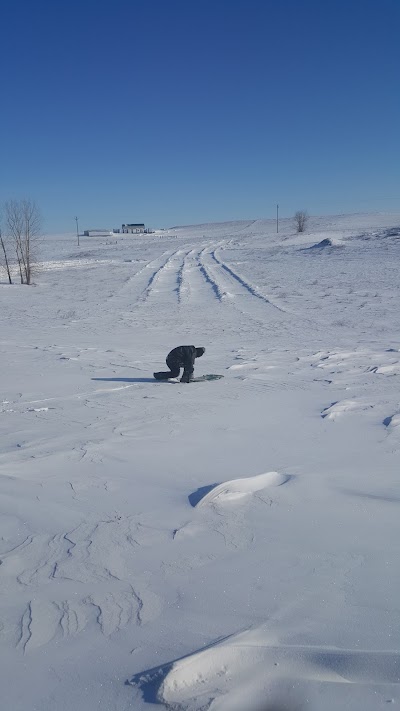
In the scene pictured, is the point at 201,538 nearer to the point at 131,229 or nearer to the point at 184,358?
the point at 184,358

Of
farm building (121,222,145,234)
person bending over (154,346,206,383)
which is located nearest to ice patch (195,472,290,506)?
person bending over (154,346,206,383)

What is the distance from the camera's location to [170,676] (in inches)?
102

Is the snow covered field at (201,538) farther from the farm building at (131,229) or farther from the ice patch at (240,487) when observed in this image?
the farm building at (131,229)

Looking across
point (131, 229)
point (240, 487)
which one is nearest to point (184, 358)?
point (240, 487)

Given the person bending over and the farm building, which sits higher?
the farm building

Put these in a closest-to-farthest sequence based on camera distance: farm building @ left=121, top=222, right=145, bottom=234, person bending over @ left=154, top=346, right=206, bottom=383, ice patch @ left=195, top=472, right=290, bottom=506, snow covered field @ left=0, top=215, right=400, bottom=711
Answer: snow covered field @ left=0, top=215, right=400, bottom=711
ice patch @ left=195, top=472, right=290, bottom=506
person bending over @ left=154, top=346, right=206, bottom=383
farm building @ left=121, top=222, right=145, bottom=234

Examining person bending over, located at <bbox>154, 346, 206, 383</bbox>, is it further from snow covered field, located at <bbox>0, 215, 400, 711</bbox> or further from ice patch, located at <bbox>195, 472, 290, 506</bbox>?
ice patch, located at <bbox>195, 472, 290, 506</bbox>

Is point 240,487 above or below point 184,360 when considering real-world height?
below

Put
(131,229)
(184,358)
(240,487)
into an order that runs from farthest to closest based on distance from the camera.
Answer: (131,229) → (184,358) → (240,487)

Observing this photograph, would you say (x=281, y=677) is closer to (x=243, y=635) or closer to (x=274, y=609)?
(x=243, y=635)

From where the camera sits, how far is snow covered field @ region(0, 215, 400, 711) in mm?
2623

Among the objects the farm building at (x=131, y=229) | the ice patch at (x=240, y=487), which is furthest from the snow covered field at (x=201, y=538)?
the farm building at (x=131, y=229)

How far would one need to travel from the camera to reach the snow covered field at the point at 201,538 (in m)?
2.62

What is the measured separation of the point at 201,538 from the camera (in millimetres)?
3918
